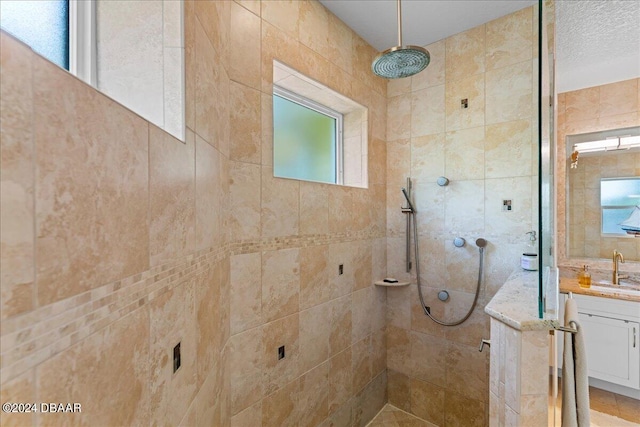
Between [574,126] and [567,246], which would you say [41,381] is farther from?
[574,126]

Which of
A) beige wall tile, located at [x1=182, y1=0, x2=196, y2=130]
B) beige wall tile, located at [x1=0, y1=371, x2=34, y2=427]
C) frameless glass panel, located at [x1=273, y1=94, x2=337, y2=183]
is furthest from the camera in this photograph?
frameless glass panel, located at [x1=273, y1=94, x2=337, y2=183]

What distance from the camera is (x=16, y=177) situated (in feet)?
1.14

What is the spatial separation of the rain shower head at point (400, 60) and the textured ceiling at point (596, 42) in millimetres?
1074

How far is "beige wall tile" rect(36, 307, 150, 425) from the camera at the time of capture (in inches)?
16.1

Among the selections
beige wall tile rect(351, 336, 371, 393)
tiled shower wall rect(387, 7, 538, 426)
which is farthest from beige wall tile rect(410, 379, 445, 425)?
beige wall tile rect(351, 336, 371, 393)

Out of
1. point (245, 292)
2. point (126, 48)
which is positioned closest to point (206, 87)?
point (126, 48)

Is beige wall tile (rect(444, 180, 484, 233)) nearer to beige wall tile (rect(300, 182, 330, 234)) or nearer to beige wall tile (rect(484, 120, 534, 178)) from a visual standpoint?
beige wall tile (rect(484, 120, 534, 178))

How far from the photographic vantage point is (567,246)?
2543mm

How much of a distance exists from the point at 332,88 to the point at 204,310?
1.66 meters

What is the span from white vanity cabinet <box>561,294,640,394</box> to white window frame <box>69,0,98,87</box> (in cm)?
326

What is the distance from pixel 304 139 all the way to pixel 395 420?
2.40 metres

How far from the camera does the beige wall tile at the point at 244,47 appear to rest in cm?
133

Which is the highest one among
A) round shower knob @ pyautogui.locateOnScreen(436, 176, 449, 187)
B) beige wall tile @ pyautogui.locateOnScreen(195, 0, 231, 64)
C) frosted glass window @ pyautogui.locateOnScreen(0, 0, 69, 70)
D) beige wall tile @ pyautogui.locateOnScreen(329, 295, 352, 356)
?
beige wall tile @ pyautogui.locateOnScreen(195, 0, 231, 64)

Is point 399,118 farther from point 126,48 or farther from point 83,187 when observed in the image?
point 83,187
